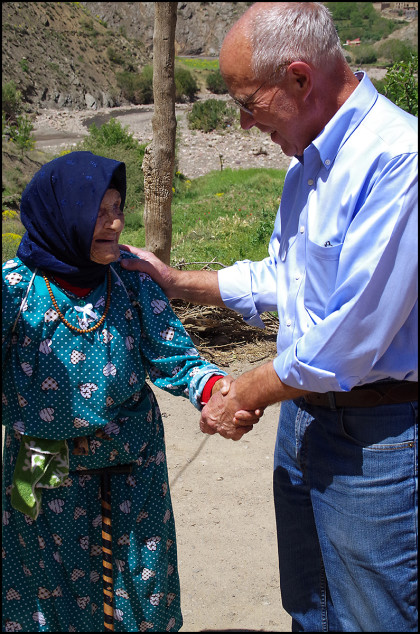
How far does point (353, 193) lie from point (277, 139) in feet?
1.45

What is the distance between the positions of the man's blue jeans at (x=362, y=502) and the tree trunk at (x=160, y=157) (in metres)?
4.16

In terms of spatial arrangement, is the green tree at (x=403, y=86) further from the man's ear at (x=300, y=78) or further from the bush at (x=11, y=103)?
the bush at (x=11, y=103)

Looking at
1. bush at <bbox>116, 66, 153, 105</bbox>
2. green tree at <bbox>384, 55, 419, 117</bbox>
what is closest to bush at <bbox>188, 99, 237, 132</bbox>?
green tree at <bbox>384, 55, 419, 117</bbox>

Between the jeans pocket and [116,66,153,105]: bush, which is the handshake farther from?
[116,66,153,105]: bush

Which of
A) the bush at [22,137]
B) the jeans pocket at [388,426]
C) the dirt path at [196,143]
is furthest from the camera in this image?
the bush at [22,137]

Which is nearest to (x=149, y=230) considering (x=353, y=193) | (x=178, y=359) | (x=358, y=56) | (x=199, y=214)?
(x=178, y=359)

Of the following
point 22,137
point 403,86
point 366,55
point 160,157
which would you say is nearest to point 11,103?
point 22,137

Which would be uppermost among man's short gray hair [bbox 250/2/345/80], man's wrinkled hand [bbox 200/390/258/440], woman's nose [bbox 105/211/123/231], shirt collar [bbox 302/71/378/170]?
man's short gray hair [bbox 250/2/345/80]

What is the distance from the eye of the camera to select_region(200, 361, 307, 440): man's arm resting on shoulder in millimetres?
2143

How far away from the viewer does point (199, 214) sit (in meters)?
13.8

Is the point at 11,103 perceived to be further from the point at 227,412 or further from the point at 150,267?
the point at 227,412

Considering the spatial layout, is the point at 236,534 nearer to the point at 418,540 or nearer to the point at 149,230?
the point at 418,540

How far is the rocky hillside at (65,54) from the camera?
1941 inches

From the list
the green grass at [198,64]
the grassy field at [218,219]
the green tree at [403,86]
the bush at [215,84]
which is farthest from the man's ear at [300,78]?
the green grass at [198,64]
